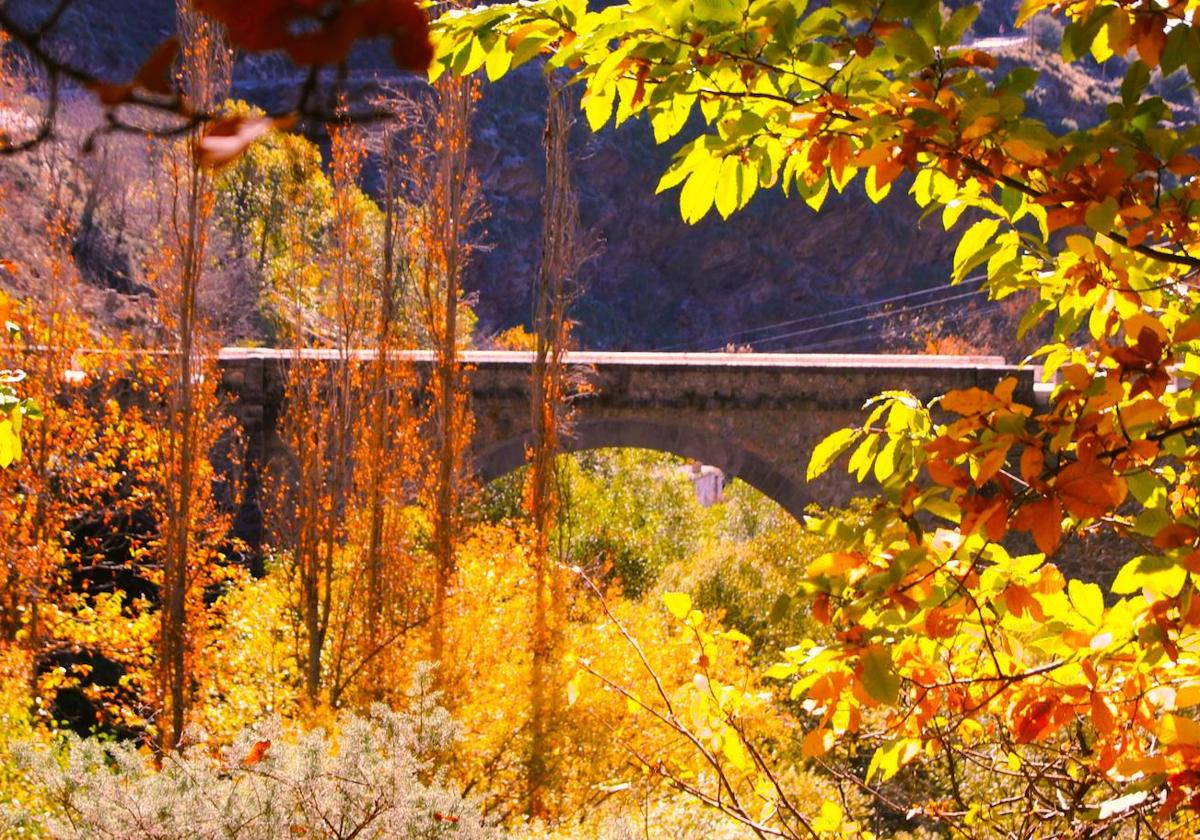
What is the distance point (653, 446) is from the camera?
46.1ft

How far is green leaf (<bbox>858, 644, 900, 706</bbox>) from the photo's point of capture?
1.36 m

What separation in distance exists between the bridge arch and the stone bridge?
11mm

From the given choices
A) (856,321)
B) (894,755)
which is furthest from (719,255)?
(894,755)

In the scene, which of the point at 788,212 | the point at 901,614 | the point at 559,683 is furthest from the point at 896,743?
the point at 788,212

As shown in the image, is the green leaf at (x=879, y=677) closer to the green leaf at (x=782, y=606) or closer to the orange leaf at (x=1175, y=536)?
the green leaf at (x=782, y=606)

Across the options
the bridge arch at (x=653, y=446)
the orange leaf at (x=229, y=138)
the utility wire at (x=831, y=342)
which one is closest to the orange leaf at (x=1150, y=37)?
the orange leaf at (x=229, y=138)

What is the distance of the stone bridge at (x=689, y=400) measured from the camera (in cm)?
1359

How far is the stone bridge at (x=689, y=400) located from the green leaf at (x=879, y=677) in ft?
39.6

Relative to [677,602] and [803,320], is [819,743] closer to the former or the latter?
[677,602]

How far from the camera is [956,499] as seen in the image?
148 centimetres

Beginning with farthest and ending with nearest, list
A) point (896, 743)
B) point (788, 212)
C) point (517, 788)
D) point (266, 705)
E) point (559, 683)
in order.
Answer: point (788, 212) < point (266, 705) < point (559, 683) < point (517, 788) < point (896, 743)

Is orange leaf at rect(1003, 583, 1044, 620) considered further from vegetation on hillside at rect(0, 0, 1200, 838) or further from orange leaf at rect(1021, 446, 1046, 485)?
orange leaf at rect(1021, 446, 1046, 485)

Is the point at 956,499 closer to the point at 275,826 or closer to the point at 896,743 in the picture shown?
the point at 896,743

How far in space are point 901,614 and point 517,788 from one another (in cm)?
613
